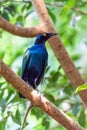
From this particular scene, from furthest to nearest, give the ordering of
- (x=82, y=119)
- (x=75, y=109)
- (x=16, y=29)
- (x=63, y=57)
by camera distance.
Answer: (x=75, y=109) → (x=82, y=119) → (x=63, y=57) → (x=16, y=29)

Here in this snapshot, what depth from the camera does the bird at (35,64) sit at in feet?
12.4

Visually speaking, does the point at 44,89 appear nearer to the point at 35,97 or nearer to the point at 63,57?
the point at 63,57

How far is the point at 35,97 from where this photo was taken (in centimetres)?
267

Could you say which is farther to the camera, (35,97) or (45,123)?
(45,123)

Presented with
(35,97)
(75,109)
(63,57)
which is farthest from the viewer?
(75,109)

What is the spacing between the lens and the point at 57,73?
366cm

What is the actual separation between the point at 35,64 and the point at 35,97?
124 cm

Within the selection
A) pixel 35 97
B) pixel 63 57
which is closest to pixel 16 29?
pixel 63 57

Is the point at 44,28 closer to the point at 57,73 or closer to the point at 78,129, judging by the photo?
the point at 57,73

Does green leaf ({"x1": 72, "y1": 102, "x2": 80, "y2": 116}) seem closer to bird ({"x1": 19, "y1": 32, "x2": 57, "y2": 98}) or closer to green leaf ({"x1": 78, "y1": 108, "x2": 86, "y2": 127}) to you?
green leaf ({"x1": 78, "y1": 108, "x2": 86, "y2": 127})

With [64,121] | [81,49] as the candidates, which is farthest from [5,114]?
[81,49]

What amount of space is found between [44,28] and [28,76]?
544 mm

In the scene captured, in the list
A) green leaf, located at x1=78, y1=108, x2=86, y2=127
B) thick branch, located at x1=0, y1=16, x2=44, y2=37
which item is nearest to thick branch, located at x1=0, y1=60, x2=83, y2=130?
thick branch, located at x1=0, y1=16, x2=44, y2=37

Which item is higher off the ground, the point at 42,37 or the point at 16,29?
the point at 16,29
